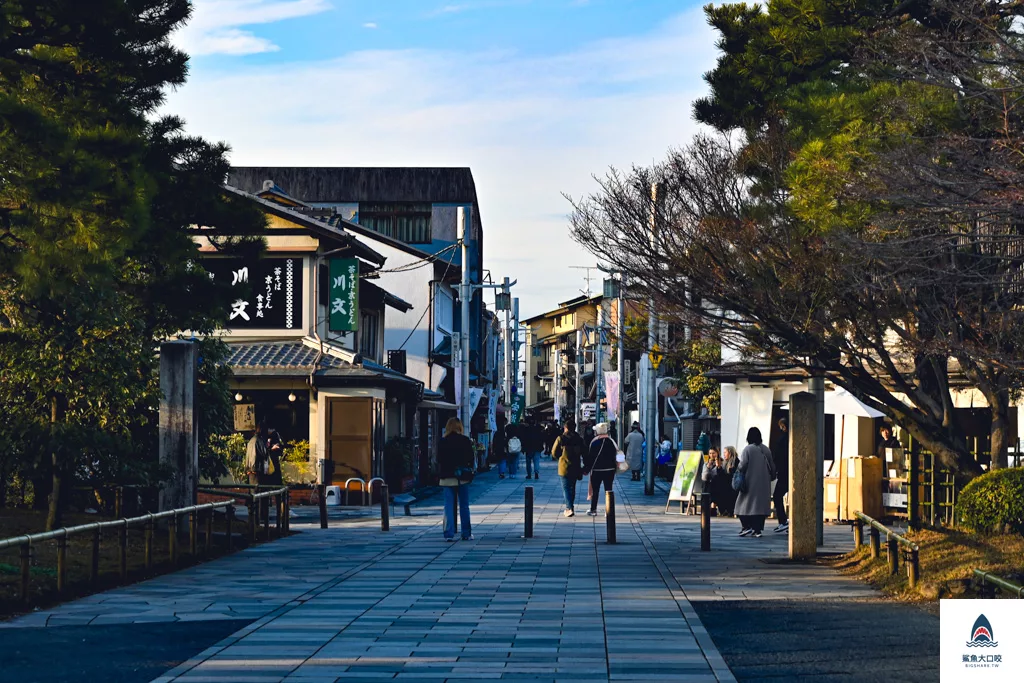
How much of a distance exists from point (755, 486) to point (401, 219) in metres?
42.2

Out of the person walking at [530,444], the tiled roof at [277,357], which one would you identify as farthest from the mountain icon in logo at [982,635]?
the person walking at [530,444]

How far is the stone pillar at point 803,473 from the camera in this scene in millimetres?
16328

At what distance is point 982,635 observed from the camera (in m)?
5.36

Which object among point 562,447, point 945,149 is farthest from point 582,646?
point 562,447

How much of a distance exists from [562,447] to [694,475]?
3.56 m

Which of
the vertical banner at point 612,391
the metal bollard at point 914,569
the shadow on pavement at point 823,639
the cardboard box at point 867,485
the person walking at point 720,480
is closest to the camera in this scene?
the shadow on pavement at point 823,639

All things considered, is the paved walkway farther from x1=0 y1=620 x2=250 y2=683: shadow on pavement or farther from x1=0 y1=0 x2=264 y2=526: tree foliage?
x1=0 y1=0 x2=264 y2=526: tree foliage

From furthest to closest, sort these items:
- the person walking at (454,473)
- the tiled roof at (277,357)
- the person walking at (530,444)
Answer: the person walking at (530,444) < the tiled roof at (277,357) < the person walking at (454,473)

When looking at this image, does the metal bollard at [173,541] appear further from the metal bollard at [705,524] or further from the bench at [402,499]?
the bench at [402,499]

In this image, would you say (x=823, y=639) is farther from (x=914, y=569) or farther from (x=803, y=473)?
(x=803, y=473)

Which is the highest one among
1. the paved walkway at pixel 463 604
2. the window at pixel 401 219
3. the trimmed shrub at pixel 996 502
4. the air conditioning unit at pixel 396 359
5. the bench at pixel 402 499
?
the window at pixel 401 219

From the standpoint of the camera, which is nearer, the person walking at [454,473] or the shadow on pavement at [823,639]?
the shadow on pavement at [823,639]

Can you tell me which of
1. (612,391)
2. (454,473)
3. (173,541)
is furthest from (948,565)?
(612,391)

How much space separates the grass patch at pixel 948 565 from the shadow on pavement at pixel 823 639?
1.32 feet
